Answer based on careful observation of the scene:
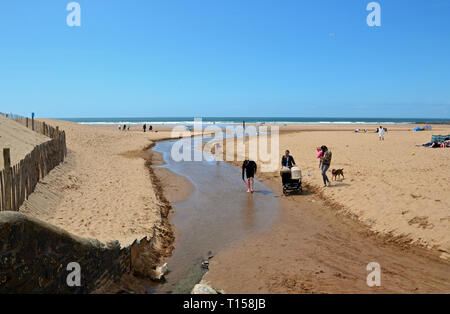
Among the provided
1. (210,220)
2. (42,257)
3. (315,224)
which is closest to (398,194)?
(315,224)

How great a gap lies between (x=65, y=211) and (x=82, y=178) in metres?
4.59

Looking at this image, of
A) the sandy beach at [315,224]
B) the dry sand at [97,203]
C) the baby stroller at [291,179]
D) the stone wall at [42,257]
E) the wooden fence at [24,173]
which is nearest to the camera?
the stone wall at [42,257]

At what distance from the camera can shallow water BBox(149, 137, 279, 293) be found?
630 cm

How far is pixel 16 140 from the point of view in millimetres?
15781

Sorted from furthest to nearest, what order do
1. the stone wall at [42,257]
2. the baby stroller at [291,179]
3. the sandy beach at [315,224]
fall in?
the baby stroller at [291,179] → the sandy beach at [315,224] → the stone wall at [42,257]

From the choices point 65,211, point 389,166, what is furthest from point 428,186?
point 65,211

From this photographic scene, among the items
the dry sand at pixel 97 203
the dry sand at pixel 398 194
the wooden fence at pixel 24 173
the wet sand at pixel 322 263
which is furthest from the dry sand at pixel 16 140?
the dry sand at pixel 398 194

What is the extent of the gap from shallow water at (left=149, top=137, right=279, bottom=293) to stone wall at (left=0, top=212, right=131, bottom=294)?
1572mm

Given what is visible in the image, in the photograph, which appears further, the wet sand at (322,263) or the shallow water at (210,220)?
the shallow water at (210,220)

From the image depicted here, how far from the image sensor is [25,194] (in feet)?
26.6

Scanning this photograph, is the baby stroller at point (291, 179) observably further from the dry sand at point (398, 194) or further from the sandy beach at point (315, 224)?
the dry sand at point (398, 194)

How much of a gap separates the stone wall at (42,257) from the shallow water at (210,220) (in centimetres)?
157

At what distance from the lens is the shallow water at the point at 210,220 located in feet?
20.7

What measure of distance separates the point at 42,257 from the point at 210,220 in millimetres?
6479
